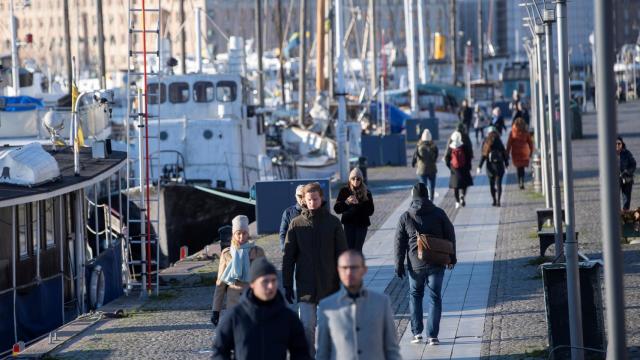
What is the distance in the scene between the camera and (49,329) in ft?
61.0

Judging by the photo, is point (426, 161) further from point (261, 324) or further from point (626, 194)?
point (261, 324)

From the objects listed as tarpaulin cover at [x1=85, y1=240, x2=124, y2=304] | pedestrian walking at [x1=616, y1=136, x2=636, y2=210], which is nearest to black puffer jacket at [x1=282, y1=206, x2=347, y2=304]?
tarpaulin cover at [x1=85, y1=240, x2=124, y2=304]

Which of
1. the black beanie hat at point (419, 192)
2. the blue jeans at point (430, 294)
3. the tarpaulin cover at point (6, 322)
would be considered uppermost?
the black beanie hat at point (419, 192)

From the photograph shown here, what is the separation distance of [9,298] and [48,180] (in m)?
1.97

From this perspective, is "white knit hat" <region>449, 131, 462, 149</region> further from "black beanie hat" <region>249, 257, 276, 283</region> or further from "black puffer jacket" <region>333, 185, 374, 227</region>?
"black beanie hat" <region>249, 257, 276, 283</region>

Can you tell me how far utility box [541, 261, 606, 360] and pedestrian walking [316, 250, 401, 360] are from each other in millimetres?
4615

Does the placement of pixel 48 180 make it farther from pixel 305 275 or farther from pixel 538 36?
pixel 538 36

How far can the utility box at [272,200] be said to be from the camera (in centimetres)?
2625

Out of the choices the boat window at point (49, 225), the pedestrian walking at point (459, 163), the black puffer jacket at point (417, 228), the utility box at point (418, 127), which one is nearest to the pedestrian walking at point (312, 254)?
the black puffer jacket at point (417, 228)

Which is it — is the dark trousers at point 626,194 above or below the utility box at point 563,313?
above

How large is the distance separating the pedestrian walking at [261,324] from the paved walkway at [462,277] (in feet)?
17.4

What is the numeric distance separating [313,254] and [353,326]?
4125mm

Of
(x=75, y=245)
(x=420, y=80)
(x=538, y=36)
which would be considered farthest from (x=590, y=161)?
(x=420, y=80)

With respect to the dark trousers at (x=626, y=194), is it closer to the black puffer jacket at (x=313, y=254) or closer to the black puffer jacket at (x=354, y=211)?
the black puffer jacket at (x=354, y=211)
